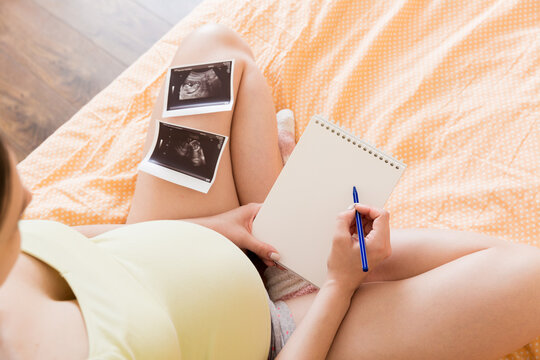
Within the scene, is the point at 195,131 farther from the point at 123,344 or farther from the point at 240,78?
the point at 123,344

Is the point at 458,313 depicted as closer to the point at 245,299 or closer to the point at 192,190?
the point at 245,299

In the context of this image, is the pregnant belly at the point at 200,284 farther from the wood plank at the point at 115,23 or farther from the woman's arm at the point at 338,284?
the wood plank at the point at 115,23

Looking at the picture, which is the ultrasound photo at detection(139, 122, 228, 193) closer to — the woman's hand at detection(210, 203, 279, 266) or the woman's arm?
the woman's hand at detection(210, 203, 279, 266)

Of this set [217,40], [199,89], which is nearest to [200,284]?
[199,89]

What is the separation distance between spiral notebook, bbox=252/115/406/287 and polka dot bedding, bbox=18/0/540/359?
0.19 m

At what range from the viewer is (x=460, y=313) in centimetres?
71

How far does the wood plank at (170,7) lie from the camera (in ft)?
6.72

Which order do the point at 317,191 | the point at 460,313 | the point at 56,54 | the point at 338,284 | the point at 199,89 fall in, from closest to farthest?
the point at 460,313 < the point at 338,284 < the point at 317,191 < the point at 199,89 < the point at 56,54

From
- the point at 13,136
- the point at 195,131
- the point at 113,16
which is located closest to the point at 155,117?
the point at 195,131

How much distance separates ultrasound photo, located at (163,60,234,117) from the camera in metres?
1.04

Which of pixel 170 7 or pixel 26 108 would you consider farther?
pixel 170 7

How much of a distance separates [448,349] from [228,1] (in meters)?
1.20

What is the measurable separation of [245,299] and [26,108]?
1.54 meters

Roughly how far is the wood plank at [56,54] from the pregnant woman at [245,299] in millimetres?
1194
